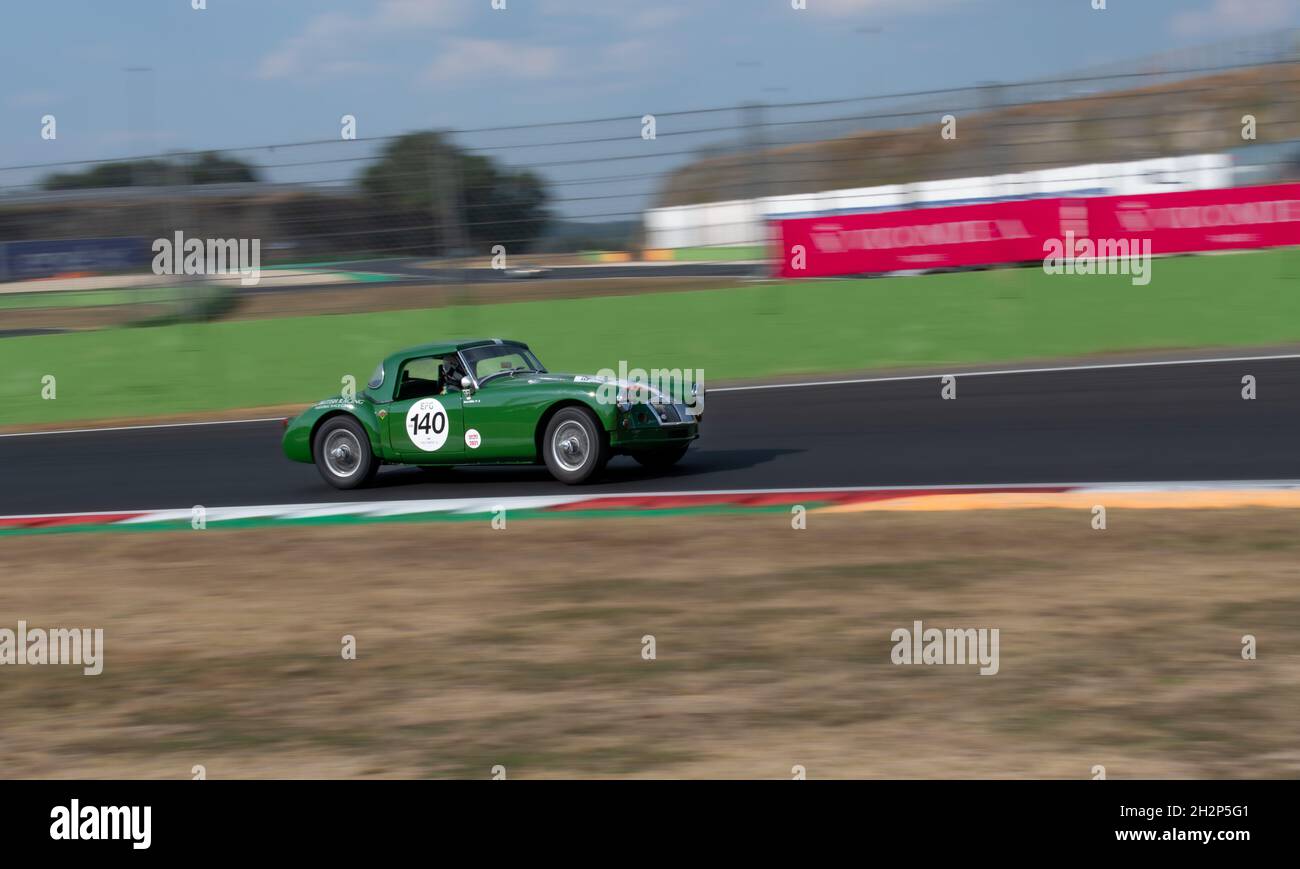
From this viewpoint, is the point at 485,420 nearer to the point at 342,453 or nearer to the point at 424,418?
the point at 424,418

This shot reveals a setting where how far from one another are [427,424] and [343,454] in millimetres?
885

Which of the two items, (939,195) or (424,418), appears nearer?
(424,418)

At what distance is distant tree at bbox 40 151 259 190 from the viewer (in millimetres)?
16797

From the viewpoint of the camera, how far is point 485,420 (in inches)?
391

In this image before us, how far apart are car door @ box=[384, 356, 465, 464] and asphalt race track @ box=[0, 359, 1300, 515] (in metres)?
0.31

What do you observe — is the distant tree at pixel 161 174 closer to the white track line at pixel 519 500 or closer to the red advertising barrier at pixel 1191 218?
the white track line at pixel 519 500

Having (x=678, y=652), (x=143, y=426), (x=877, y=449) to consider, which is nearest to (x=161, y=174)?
(x=143, y=426)

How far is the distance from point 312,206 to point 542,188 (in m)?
2.76

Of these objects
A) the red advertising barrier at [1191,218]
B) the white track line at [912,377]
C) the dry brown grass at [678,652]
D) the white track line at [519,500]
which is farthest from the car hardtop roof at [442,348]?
the red advertising barrier at [1191,218]

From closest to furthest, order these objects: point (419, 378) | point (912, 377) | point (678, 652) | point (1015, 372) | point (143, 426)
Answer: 1. point (678, 652)
2. point (419, 378)
3. point (1015, 372)
4. point (912, 377)
5. point (143, 426)

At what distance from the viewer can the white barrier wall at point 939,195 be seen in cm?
1594

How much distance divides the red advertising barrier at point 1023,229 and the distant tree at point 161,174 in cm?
649

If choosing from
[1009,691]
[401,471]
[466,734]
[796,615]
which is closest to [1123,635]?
[1009,691]

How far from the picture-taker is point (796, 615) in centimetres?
639
